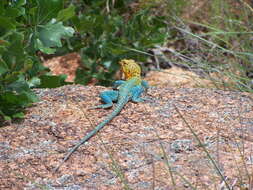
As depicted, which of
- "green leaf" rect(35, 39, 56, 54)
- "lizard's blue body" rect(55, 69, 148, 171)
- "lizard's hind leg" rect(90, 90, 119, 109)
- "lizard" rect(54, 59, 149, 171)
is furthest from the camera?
"green leaf" rect(35, 39, 56, 54)

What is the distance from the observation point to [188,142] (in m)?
2.91

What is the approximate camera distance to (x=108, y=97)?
343 cm

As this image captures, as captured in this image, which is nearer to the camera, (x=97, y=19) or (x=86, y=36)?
(x=97, y=19)

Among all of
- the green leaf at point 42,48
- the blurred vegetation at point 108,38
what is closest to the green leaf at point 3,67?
the blurred vegetation at point 108,38

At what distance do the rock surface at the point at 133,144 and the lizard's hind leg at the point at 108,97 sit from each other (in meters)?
0.04

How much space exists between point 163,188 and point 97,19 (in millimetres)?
2854

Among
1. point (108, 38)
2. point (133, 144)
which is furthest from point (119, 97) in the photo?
point (108, 38)

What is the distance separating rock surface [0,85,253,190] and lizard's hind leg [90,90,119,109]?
4cm

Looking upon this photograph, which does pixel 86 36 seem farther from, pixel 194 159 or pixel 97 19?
pixel 194 159

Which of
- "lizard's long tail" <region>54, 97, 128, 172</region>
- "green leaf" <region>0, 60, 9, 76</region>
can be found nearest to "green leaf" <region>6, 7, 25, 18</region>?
"green leaf" <region>0, 60, 9, 76</region>

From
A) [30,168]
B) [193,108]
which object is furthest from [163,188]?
[193,108]

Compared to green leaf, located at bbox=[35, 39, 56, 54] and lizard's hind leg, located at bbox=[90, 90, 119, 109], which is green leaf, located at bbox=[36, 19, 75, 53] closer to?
green leaf, located at bbox=[35, 39, 56, 54]

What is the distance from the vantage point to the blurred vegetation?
322 cm

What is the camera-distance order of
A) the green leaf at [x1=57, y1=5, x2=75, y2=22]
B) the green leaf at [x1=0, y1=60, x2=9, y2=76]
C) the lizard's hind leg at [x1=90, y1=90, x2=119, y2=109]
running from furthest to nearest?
the green leaf at [x1=57, y1=5, x2=75, y2=22] < the lizard's hind leg at [x1=90, y1=90, x2=119, y2=109] < the green leaf at [x1=0, y1=60, x2=9, y2=76]
